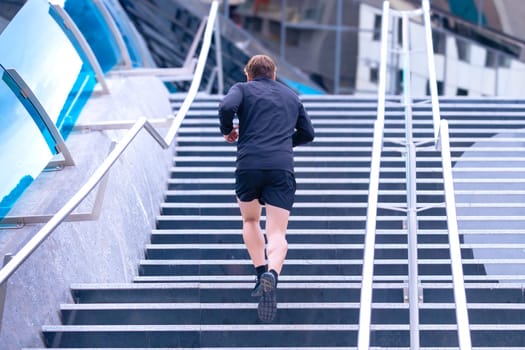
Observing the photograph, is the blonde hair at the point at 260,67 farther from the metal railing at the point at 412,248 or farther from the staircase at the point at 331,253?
the staircase at the point at 331,253

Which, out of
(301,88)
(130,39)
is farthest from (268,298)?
(301,88)

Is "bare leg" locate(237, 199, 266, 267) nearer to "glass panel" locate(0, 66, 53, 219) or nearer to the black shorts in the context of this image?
the black shorts

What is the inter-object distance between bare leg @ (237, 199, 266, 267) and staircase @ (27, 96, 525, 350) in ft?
0.81

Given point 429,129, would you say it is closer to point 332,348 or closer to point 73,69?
point 73,69

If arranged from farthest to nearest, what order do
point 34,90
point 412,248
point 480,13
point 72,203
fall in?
point 480,13
point 34,90
point 412,248
point 72,203

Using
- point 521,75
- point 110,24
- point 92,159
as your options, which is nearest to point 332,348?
point 92,159

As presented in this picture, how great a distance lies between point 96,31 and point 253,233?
172 inches

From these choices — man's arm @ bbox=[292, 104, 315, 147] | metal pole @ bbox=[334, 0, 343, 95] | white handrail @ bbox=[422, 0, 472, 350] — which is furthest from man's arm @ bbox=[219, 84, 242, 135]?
metal pole @ bbox=[334, 0, 343, 95]

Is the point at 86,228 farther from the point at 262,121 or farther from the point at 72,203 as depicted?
the point at 72,203

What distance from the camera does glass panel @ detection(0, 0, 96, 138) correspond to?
705 centimetres

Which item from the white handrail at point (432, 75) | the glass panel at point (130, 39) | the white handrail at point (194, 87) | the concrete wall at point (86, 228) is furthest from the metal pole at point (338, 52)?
the concrete wall at point (86, 228)

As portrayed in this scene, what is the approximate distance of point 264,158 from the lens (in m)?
6.14

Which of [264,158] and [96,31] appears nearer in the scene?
[264,158]

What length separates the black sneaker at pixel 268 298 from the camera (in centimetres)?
581
